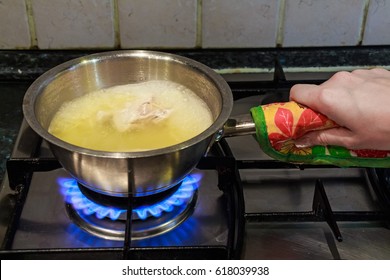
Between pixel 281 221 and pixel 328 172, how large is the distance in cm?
13

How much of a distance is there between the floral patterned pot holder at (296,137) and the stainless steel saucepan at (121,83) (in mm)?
47

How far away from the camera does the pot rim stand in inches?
23.1

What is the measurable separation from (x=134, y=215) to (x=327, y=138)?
0.80ft

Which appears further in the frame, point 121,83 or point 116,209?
point 121,83

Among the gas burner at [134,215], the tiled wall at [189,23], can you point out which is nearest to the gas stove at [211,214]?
the gas burner at [134,215]

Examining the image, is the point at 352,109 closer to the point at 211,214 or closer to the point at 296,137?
the point at 296,137

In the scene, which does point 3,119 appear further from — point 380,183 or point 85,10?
point 380,183

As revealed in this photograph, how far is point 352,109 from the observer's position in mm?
646

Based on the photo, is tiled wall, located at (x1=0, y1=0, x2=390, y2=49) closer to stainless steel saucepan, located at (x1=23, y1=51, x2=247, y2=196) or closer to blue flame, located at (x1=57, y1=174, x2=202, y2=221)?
stainless steel saucepan, located at (x1=23, y1=51, x2=247, y2=196)

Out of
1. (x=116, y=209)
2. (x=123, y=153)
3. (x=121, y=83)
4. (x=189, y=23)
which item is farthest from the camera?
(x=189, y=23)

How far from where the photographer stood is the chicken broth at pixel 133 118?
701 mm

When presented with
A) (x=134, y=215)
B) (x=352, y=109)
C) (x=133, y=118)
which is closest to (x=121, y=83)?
(x=133, y=118)

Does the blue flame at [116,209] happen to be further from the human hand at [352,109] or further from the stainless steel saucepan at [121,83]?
the human hand at [352,109]

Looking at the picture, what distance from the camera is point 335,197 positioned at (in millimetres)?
752
